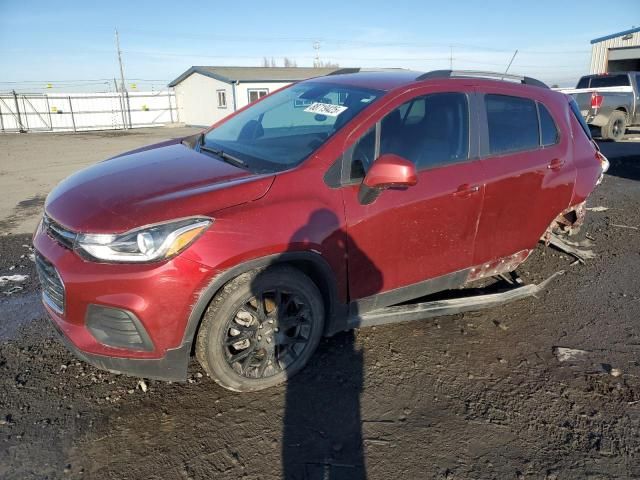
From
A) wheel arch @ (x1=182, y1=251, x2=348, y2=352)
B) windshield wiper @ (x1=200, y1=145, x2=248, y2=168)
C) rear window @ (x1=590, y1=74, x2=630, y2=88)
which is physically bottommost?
wheel arch @ (x1=182, y1=251, x2=348, y2=352)

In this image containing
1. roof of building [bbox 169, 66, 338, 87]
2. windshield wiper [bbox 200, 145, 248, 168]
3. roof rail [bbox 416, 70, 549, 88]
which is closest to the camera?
windshield wiper [bbox 200, 145, 248, 168]

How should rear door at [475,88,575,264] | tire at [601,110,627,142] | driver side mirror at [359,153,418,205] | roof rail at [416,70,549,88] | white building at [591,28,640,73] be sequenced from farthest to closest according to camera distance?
white building at [591,28,640,73], tire at [601,110,627,142], rear door at [475,88,575,264], roof rail at [416,70,549,88], driver side mirror at [359,153,418,205]

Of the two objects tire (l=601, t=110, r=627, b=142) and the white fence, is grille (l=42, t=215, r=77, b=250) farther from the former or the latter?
the white fence

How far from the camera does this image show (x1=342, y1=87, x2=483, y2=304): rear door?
10.00 ft

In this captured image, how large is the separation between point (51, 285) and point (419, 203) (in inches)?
91.3

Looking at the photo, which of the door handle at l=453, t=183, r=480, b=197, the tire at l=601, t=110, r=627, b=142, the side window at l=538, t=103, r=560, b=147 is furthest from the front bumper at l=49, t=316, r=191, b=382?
the tire at l=601, t=110, r=627, b=142

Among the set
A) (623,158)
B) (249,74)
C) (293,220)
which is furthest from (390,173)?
(249,74)

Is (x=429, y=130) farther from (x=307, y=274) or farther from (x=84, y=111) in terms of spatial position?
(x=84, y=111)

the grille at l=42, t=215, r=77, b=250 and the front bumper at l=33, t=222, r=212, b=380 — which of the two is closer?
the front bumper at l=33, t=222, r=212, b=380

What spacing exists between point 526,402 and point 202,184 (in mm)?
2384

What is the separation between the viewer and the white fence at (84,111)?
3181 cm

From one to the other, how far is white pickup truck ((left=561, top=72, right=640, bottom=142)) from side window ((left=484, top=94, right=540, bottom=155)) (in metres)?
11.6

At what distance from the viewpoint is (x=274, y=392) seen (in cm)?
301

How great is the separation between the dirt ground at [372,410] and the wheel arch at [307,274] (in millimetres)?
407
